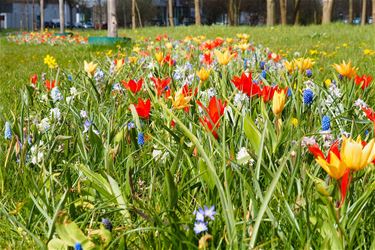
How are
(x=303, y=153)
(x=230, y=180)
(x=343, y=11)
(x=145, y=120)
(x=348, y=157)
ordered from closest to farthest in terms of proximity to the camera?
1. (x=348, y=157)
2. (x=230, y=180)
3. (x=303, y=153)
4. (x=145, y=120)
5. (x=343, y=11)

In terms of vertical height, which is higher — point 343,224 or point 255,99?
point 255,99

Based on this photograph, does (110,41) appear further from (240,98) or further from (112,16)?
(240,98)

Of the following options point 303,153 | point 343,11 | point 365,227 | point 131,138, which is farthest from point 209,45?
point 343,11

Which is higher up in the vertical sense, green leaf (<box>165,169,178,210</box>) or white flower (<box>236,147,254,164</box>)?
white flower (<box>236,147,254,164</box>)

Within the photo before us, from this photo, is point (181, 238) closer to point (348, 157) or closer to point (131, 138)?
point (348, 157)

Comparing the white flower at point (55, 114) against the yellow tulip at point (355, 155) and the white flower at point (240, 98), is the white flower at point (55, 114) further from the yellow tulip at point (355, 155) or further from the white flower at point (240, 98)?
the yellow tulip at point (355, 155)

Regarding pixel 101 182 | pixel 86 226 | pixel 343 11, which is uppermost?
pixel 343 11

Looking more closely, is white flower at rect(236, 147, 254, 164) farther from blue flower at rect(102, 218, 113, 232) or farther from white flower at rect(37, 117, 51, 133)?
white flower at rect(37, 117, 51, 133)

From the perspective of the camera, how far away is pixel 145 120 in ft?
7.29

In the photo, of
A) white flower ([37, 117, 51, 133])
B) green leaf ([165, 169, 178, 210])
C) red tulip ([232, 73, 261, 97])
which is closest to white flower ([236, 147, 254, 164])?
green leaf ([165, 169, 178, 210])

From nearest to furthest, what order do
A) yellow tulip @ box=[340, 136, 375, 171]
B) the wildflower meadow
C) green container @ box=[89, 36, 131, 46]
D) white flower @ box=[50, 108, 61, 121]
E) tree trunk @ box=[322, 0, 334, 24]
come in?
yellow tulip @ box=[340, 136, 375, 171], the wildflower meadow, white flower @ box=[50, 108, 61, 121], green container @ box=[89, 36, 131, 46], tree trunk @ box=[322, 0, 334, 24]

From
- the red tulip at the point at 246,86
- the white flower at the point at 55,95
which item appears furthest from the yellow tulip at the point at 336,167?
the white flower at the point at 55,95

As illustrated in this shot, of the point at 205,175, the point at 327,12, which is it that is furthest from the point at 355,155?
the point at 327,12

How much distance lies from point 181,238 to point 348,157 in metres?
0.45
